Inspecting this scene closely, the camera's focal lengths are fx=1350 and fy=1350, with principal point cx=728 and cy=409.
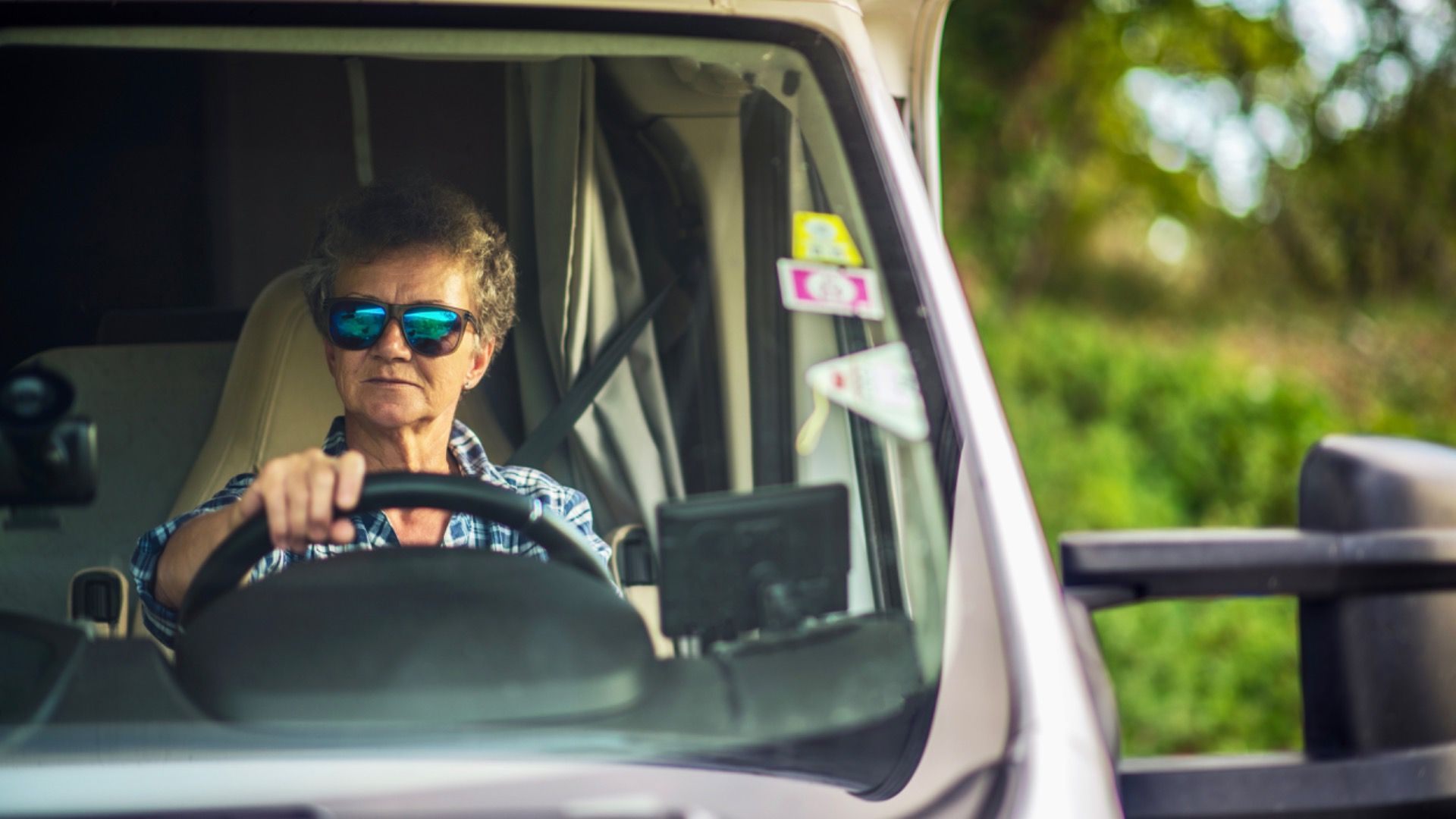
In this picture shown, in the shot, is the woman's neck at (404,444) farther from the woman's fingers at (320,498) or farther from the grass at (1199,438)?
the grass at (1199,438)

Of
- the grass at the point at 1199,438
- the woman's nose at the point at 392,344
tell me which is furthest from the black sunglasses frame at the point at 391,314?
the grass at the point at 1199,438

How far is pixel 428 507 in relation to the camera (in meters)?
1.38

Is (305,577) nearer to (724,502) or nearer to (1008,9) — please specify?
(724,502)

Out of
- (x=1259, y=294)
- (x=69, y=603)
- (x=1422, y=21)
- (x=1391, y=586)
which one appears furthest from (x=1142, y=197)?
(x=69, y=603)

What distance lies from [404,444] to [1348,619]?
4.21 feet

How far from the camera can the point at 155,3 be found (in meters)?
1.54

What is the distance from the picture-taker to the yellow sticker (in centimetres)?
157

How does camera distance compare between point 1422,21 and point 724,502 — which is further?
point 1422,21

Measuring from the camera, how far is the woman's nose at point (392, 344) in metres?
1.51

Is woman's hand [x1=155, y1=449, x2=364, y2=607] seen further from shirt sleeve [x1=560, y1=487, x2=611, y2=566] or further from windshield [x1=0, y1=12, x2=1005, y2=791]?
shirt sleeve [x1=560, y1=487, x2=611, y2=566]

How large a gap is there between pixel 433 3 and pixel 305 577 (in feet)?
2.27

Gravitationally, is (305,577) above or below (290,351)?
below

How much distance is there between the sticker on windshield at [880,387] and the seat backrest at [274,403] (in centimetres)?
40

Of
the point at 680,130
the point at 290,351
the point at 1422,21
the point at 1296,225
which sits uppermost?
the point at 1422,21
